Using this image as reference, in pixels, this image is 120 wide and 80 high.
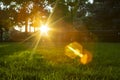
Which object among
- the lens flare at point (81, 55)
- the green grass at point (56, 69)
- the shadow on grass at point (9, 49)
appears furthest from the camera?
the shadow on grass at point (9, 49)

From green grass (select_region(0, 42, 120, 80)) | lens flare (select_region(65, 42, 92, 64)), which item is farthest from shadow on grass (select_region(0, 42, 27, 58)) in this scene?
green grass (select_region(0, 42, 120, 80))

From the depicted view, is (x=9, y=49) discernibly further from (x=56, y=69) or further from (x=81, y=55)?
(x=56, y=69)

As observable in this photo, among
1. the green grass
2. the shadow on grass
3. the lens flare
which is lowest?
the shadow on grass

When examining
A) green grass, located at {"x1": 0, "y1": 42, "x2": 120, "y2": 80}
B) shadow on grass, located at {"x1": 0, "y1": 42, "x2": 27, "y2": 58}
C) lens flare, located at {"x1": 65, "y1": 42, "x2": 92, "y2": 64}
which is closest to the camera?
green grass, located at {"x1": 0, "y1": 42, "x2": 120, "y2": 80}

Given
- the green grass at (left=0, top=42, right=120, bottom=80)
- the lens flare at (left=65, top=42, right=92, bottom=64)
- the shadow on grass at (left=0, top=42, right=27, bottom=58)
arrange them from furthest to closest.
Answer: the shadow on grass at (left=0, top=42, right=27, bottom=58)
the lens flare at (left=65, top=42, right=92, bottom=64)
the green grass at (left=0, top=42, right=120, bottom=80)

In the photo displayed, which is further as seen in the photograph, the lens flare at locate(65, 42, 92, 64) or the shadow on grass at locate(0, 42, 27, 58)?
the shadow on grass at locate(0, 42, 27, 58)

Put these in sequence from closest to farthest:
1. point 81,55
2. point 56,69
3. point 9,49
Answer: point 56,69 → point 81,55 → point 9,49

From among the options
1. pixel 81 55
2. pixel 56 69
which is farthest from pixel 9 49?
pixel 56 69

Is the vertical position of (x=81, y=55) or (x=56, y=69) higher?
(x=56, y=69)

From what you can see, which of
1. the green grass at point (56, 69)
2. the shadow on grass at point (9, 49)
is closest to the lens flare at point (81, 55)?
the green grass at point (56, 69)

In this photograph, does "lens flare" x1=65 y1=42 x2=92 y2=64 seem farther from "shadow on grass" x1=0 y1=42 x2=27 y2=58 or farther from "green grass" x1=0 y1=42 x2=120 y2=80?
"shadow on grass" x1=0 y1=42 x2=27 y2=58

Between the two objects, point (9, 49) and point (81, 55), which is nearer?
point (81, 55)

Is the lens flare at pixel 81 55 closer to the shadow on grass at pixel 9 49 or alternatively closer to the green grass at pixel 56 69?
the green grass at pixel 56 69

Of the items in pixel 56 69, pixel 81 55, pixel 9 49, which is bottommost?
pixel 9 49
